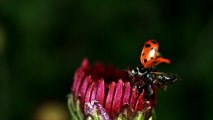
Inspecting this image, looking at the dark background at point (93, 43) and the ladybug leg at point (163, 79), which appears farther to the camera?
the dark background at point (93, 43)

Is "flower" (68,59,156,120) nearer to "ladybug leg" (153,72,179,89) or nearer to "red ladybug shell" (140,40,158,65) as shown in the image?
"ladybug leg" (153,72,179,89)

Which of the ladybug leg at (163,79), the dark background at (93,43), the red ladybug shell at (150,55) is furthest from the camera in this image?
the dark background at (93,43)

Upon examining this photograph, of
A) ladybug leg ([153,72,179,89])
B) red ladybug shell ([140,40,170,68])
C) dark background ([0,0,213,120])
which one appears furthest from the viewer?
dark background ([0,0,213,120])

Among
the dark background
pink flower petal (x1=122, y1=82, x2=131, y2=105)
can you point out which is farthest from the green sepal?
the dark background

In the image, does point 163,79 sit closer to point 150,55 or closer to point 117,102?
point 150,55

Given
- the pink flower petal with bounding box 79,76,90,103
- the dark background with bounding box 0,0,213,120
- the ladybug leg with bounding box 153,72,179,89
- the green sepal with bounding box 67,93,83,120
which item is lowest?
the green sepal with bounding box 67,93,83,120

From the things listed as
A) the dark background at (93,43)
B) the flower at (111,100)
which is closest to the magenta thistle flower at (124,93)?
the flower at (111,100)

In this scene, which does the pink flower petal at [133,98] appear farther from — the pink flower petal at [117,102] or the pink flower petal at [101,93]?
the pink flower petal at [101,93]

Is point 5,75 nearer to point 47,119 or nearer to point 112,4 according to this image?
point 47,119
